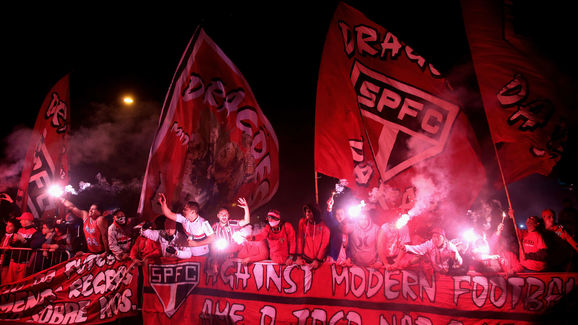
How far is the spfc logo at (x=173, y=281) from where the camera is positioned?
16.1 feet

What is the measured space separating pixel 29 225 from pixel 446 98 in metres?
8.97

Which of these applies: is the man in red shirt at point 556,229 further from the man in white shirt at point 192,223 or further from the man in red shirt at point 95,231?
the man in red shirt at point 95,231

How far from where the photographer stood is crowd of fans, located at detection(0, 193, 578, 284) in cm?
489

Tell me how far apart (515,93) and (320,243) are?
12.7ft

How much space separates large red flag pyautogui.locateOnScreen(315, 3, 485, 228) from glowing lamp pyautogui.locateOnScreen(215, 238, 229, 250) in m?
2.25

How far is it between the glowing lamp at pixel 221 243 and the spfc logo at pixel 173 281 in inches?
17.9

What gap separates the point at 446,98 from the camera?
5730 mm

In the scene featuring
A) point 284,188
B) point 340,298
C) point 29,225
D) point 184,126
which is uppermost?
point 184,126

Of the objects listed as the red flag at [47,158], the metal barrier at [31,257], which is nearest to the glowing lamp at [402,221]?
the metal barrier at [31,257]

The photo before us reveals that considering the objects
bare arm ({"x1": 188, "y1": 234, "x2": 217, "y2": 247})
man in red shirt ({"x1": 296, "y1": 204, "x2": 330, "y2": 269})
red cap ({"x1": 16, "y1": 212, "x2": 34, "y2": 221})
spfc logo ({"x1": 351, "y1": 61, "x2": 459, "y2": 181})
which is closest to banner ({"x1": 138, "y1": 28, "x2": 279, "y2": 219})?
bare arm ({"x1": 188, "y1": 234, "x2": 217, "y2": 247})

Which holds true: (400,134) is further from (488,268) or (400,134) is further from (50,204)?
(50,204)

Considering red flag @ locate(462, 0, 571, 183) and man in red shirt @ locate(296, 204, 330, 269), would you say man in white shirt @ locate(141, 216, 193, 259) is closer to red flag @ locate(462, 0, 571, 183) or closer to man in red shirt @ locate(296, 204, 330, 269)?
man in red shirt @ locate(296, 204, 330, 269)

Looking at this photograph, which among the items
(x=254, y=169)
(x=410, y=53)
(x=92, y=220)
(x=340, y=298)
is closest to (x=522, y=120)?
(x=410, y=53)

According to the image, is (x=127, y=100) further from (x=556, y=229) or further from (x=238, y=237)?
(x=556, y=229)
